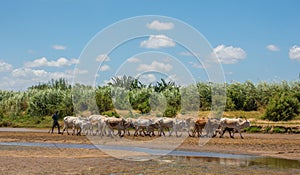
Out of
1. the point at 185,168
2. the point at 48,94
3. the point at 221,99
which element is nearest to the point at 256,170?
the point at 185,168

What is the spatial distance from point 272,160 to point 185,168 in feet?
15.9

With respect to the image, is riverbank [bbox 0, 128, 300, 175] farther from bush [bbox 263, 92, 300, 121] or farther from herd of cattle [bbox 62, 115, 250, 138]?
bush [bbox 263, 92, 300, 121]

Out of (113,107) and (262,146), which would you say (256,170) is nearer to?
(262,146)

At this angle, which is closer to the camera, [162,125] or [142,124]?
[142,124]

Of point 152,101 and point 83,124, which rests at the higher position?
point 152,101

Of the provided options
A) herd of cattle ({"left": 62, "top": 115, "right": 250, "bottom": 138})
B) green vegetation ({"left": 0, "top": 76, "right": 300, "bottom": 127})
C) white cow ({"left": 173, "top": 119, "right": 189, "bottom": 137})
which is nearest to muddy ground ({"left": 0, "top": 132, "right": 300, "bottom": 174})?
herd of cattle ({"left": 62, "top": 115, "right": 250, "bottom": 138})

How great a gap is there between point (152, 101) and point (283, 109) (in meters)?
13.7

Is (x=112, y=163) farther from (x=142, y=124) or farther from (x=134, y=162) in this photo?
(x=142, y=124)

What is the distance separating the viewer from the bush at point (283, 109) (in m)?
40.8

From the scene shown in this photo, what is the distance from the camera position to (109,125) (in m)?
31.8

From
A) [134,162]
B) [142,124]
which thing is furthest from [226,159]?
[142,124]

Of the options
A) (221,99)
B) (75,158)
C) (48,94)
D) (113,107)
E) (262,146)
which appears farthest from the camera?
(48,94)

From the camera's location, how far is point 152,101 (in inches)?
1939

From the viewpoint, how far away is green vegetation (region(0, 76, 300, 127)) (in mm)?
44250
